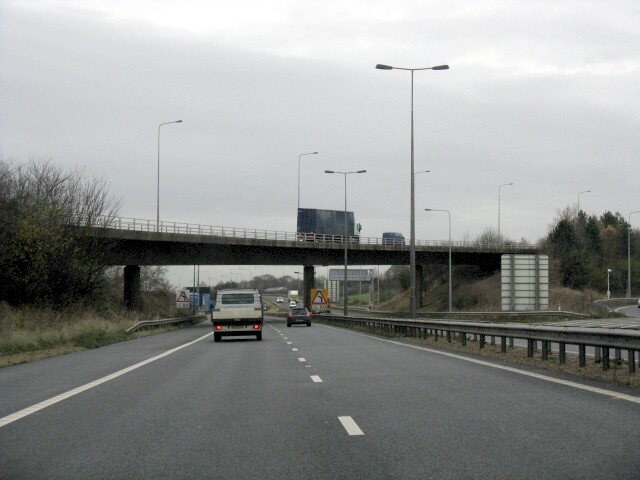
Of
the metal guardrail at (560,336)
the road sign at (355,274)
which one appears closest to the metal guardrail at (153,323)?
the metal guardrail at (560,336)

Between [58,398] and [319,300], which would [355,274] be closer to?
[319,300]

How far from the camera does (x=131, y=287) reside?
218 feet

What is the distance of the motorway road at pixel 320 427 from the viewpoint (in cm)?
745

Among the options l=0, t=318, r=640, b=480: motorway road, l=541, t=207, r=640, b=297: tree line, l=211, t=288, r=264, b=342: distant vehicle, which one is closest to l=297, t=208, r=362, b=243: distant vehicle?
l=541, t=207, r=640, b=297: tree line

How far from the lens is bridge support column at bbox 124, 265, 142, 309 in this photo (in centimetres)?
6650

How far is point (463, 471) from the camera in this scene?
7.21m

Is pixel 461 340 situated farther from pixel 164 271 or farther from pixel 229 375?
pixel 164 271

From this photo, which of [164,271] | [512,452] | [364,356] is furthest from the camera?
[164,271]

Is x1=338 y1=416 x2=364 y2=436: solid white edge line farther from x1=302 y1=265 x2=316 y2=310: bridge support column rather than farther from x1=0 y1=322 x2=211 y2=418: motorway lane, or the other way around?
x1=302 y1=265 x2=316 y2=310: bridge support column

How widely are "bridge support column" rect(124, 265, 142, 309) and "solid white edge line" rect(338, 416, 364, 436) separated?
2278 inches

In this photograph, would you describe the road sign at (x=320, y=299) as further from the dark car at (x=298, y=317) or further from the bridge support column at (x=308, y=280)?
the dark car at (x=298, y=317)

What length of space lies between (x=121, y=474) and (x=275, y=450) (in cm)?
167

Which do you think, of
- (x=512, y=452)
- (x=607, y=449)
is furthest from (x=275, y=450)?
(x=607, y=449)

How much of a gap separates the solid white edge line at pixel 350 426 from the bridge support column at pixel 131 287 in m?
57.9
